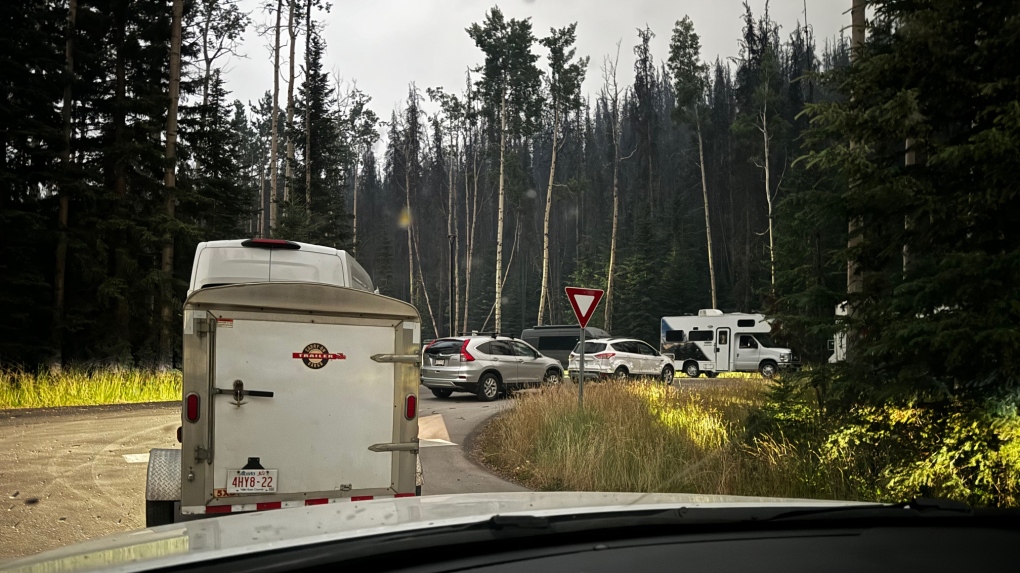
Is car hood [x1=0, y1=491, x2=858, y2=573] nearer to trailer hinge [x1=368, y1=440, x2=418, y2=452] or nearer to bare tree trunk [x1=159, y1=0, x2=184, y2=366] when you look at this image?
trailer hinge [x1=368, y1=440, x2=418, y2=452]

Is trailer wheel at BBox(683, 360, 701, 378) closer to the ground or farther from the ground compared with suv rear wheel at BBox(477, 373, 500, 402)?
closer to the ground

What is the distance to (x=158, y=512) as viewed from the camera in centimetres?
570

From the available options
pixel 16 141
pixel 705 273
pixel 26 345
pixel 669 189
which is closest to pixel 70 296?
pixel 26 345

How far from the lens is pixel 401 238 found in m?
88.4

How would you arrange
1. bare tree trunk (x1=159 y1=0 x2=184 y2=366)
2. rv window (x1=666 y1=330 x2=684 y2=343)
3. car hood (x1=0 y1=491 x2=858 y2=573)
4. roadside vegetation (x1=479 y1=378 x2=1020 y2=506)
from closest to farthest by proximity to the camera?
car hood (x1=0 y1=491 x2=858 y2=573), roadside vegetation (x1=479 y1=378 x2=1020 y2=506), bare tree trunk (x1=159 y1=0 x2=184 y2=366), rv window (x1=666 y1=330 x2=684 y2=343)

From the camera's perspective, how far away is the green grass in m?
16.4

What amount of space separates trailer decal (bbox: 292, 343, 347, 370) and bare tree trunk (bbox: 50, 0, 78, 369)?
59.9 ft

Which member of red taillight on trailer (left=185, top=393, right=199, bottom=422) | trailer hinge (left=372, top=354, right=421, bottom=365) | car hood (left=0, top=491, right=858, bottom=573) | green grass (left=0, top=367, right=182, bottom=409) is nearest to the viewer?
car hood (left=0, top=491, right=858, bottom=573)

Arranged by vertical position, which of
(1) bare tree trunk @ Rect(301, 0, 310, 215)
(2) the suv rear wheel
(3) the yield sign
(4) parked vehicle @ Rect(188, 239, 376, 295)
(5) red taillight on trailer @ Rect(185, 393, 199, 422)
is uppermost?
(1) bare tree trunk @ Rect(301, 0, 310, 215)

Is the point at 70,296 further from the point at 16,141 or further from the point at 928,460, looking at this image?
the point at 928,460

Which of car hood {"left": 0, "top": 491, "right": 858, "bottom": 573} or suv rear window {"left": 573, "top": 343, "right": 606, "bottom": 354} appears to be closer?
car hood {"left": 0, "top": 491, "right": 858, "bottom": 573}

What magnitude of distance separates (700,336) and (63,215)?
89.3ft

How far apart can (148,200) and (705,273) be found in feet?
158

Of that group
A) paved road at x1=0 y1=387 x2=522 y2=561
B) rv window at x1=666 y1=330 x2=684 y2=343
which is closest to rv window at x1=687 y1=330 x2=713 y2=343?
rv window at x1=666 y1=330 x2=684 y2=343
